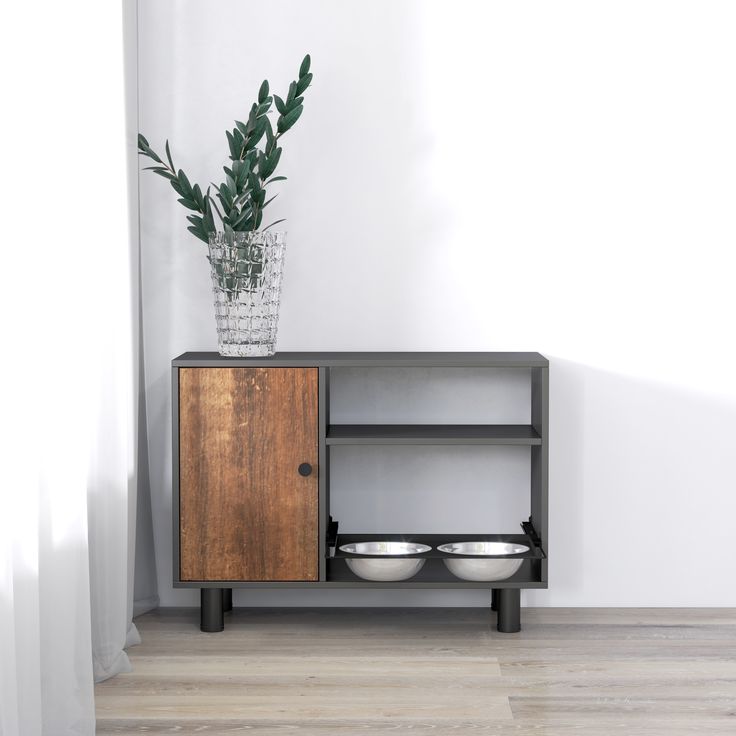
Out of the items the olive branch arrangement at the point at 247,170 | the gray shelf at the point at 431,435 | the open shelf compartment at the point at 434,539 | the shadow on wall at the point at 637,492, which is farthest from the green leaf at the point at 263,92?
the open shelf compartment at the point at 434,539

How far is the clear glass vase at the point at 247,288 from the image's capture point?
2514 mm

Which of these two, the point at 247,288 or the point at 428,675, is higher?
the point at 247,288

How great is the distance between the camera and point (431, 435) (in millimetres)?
2594

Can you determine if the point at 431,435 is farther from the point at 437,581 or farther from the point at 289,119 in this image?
the point at 289,119

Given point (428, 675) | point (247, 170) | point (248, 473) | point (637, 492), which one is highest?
point (247, 170)

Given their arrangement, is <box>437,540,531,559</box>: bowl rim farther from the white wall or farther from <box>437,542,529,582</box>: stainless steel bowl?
the white wall

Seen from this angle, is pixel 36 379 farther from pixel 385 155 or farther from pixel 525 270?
pixel 525 270

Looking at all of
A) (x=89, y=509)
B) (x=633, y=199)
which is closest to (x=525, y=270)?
(x=633, y=199)

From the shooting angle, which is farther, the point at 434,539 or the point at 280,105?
the point at 434,539

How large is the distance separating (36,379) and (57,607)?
50cm

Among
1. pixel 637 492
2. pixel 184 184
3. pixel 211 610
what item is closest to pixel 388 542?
pixel 211 610

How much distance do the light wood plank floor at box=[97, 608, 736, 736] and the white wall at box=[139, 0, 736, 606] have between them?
0.54 ft

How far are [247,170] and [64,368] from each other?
Answer: 81 cm

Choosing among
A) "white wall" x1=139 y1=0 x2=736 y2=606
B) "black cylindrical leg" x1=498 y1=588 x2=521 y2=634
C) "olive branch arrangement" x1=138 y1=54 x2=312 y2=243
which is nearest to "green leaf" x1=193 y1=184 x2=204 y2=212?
"olive branch arrangement" x1=138 y1=54 x2=312 y2=243
